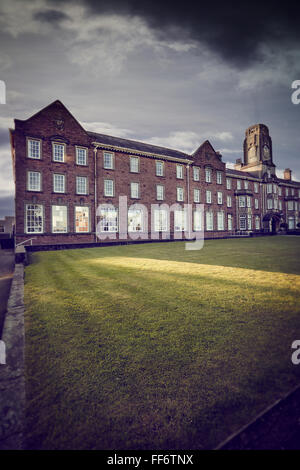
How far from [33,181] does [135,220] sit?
1141 centimetres

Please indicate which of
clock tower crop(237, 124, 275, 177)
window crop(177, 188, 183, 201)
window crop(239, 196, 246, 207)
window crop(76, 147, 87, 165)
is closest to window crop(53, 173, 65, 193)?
window crop(76, 147, 87, 165)

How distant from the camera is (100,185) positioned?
78.3 feet

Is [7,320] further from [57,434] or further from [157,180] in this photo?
[157,180]

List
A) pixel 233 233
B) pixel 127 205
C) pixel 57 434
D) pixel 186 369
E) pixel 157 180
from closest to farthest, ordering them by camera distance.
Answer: pixel 57 434 < pixel 186 369 < pixel 127 205 < pixel 157 180 < pixel 233 233

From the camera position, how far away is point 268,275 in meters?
7.58

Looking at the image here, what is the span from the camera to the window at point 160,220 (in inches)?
1083

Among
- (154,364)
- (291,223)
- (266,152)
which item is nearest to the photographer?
(154,364)

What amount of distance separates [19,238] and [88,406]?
20.8 meters

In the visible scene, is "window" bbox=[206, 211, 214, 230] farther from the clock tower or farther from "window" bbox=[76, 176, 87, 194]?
the clock tower

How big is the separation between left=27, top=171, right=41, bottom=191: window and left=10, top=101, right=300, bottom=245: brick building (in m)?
0.09

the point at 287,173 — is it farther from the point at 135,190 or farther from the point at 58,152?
the point at 58,152

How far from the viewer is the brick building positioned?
20.5m

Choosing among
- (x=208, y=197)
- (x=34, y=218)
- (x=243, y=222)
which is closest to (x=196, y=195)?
(x=208, y=197)

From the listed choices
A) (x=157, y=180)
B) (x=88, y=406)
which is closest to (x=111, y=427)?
(x=88, y=406)
